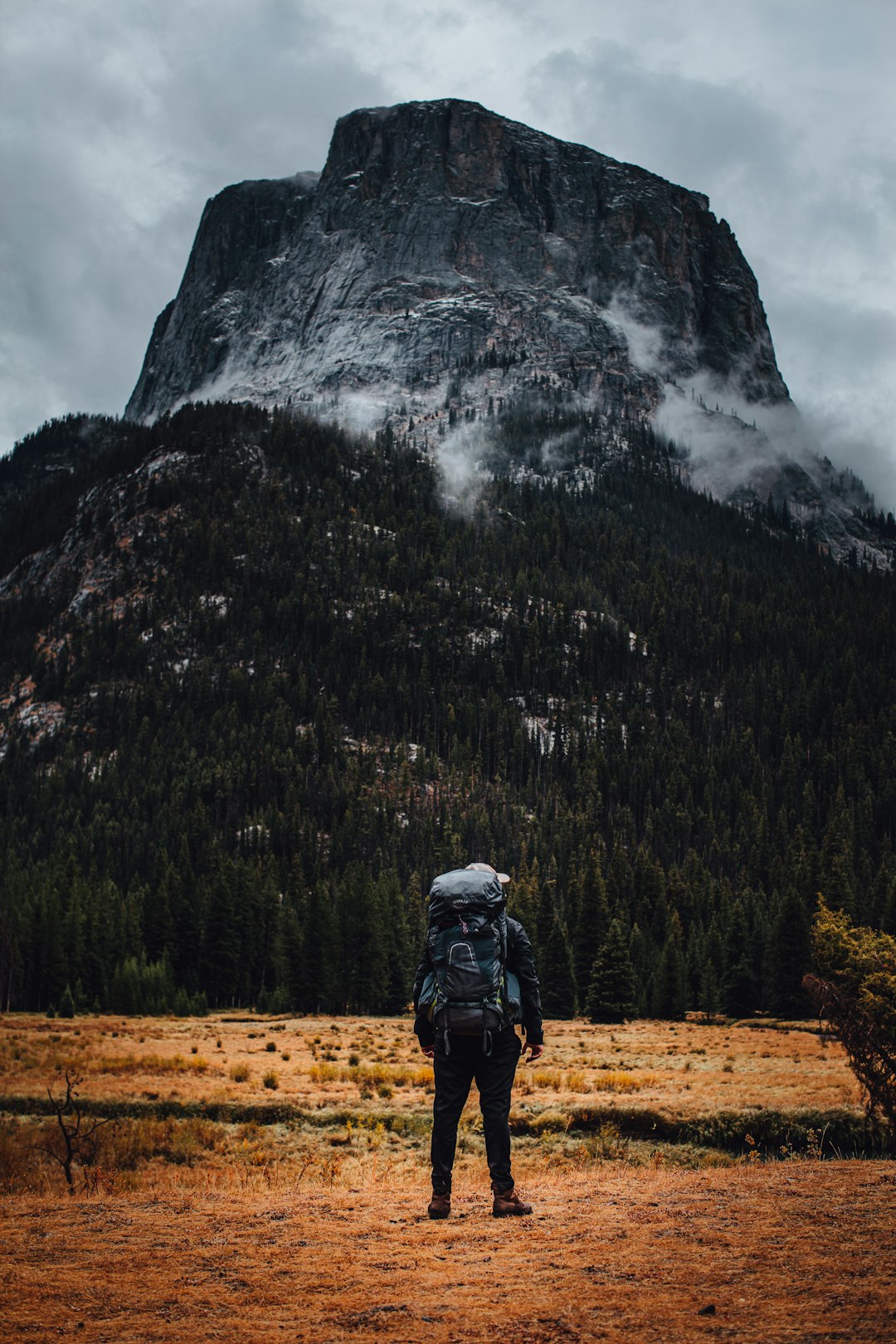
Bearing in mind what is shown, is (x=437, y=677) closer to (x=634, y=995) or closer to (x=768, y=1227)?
(x=634, y=995)

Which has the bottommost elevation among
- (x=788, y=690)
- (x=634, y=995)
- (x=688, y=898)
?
(x=634, y=995)

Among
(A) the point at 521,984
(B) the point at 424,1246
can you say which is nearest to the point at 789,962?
(A) the point at 521,984

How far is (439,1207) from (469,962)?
2084 millimetres

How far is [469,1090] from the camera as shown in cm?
905

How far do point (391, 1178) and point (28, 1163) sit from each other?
7.44 metres

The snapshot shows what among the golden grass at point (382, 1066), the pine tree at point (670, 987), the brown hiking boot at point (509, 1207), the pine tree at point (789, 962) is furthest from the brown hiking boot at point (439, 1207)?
the pine tree at point (670, 987)

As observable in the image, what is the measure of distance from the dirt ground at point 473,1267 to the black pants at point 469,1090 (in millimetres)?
557

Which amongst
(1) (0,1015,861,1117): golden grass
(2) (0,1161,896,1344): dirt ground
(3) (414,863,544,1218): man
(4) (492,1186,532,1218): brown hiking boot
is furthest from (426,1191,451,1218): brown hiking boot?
(1) (0,1015,861,1117): golden grass

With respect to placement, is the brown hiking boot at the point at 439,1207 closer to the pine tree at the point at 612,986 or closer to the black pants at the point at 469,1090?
the black pants at the point at 469,1090

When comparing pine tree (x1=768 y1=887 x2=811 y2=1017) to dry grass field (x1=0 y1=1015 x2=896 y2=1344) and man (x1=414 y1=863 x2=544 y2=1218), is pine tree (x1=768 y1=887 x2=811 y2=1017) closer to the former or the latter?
dry grass field (x1=0 y1=1015 x2=896 y2=1344)

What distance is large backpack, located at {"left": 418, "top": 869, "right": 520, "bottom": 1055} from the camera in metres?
8.88

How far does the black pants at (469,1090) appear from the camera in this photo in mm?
8953

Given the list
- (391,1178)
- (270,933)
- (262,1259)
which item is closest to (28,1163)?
(391,1178)

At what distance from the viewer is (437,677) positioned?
192m
